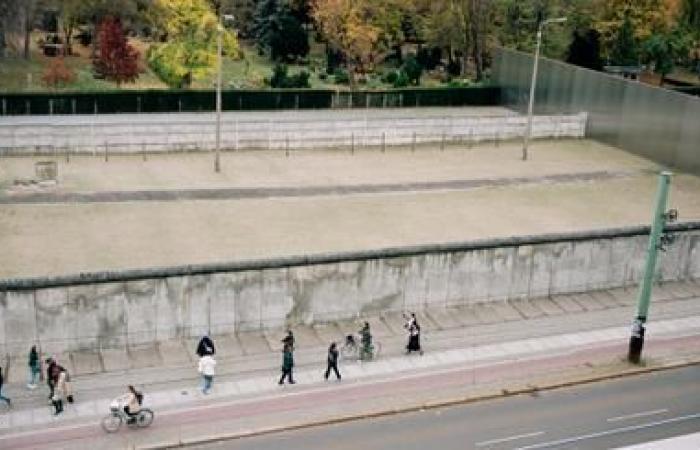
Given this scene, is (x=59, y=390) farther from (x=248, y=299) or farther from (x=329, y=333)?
(x=329, y=333)

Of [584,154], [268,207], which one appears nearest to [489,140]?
[584,154]

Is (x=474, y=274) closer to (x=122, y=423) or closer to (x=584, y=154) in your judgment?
(x=122, y=423)

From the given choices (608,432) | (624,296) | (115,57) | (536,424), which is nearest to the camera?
(608,432)

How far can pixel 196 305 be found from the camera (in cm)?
2838

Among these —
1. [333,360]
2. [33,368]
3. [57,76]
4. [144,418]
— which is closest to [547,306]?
[333,360]

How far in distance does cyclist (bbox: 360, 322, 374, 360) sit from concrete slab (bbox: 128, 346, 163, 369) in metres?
6.06

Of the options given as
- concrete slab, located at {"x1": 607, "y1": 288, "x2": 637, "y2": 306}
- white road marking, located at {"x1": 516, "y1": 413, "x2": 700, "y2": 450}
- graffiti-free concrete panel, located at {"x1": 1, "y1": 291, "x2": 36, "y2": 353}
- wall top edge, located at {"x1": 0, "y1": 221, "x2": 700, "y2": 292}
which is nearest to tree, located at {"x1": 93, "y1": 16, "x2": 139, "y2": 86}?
wall top edge, located at {"x1": 0, "y1": 221, "x2": 700, "y2": 292}

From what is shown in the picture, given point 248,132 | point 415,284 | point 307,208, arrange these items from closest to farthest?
point 415,284, point 307,208, point 248,132

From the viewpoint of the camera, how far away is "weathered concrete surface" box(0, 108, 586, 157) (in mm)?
47406

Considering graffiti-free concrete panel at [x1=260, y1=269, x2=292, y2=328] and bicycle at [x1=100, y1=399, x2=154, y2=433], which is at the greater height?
graffiti-free concrete panel at [x1=260, y1=269, x2=292, y2=328]

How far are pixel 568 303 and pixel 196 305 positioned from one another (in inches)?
541

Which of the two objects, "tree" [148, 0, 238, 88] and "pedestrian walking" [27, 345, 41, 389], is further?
"tree" [148, 0, 238, 88]

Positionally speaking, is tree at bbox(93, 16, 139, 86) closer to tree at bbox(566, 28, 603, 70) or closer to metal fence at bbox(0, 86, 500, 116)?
metal fence at bbox(0, 86, 500, 116)

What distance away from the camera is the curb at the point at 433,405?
23469 mm
